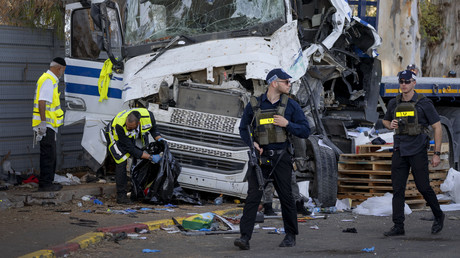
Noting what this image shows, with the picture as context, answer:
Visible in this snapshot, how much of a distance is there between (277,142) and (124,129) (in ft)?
10.8

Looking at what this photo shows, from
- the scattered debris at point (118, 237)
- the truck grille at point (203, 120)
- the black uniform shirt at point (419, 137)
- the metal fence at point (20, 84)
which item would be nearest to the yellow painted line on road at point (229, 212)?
the truck grille at point (203, 120)

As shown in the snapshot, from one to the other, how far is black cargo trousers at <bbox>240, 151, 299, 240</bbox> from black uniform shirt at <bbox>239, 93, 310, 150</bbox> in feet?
0.61

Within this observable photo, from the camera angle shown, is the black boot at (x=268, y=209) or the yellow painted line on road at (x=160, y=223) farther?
the black boot at (x=268, y=209)

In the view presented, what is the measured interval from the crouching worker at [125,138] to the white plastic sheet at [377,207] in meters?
2.81

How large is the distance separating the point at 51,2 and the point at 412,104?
766 centimetres

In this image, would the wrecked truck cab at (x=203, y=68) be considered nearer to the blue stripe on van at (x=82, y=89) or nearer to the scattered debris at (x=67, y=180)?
the blue stripe on van at (x=82, y=89)

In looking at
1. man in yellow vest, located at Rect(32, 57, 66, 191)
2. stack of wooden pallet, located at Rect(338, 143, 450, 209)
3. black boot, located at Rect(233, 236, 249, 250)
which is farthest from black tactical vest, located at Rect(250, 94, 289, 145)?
stack of wooden pallet, located at Rect(338, 143, 450, 209)

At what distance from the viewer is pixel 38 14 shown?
13.4 m

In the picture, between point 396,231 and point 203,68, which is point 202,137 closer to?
point 203,68

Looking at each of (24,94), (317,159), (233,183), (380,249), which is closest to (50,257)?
(380,249)

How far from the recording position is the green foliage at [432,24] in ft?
92.2

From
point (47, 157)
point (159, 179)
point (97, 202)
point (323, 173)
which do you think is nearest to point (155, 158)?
point (159, 179)

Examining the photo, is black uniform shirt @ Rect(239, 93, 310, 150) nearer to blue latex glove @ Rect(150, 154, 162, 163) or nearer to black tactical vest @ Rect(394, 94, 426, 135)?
black tactical vest @ Rect(394, 94, 426, 135)

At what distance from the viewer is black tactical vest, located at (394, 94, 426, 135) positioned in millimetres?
8383
